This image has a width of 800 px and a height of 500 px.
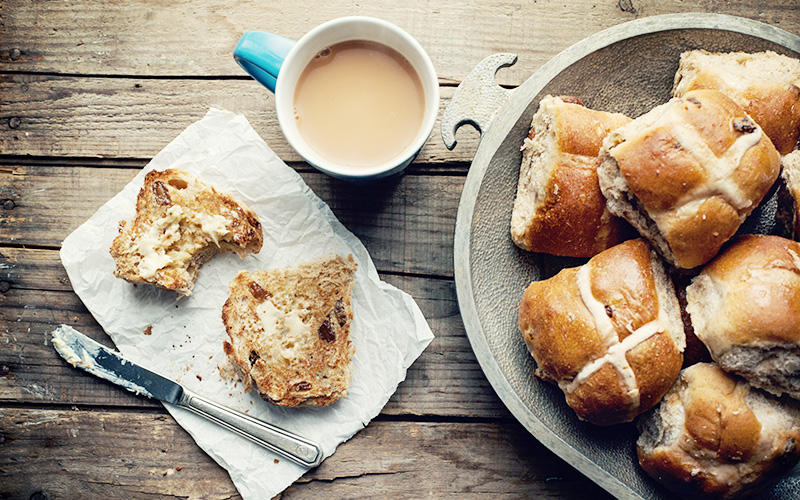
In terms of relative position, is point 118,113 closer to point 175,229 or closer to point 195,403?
point 175,229

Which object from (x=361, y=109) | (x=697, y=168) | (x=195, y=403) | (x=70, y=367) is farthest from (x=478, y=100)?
(x=70, y=367)

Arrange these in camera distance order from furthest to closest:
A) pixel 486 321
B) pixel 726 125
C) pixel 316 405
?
pixel 316 405 → pixel 486 321 → pixel 726 125

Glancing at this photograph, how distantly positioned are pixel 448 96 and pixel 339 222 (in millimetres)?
574

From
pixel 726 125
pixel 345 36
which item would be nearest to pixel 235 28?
pixel 345 36

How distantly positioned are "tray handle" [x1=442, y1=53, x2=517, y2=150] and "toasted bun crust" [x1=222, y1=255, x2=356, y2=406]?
55 cm

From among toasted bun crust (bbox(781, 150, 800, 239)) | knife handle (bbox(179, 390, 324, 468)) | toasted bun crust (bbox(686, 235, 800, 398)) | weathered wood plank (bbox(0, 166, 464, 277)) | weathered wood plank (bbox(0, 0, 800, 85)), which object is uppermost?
weathered wood plank (bbox(0, 0, 800, 85))

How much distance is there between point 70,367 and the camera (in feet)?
5.68

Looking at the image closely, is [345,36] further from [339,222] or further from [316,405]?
[316,405]

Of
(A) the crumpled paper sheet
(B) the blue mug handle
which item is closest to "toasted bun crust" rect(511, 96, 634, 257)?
(A) the crumpled paper sheet

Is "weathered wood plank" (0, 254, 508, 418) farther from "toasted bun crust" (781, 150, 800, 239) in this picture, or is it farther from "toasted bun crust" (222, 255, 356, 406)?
"toasted bun crust" (781, 150, 800, 239)

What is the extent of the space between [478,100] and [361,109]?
1.17 feet

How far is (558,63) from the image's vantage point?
1.46 m

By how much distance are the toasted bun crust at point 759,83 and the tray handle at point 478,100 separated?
50cm

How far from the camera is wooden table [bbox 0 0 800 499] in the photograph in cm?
171
